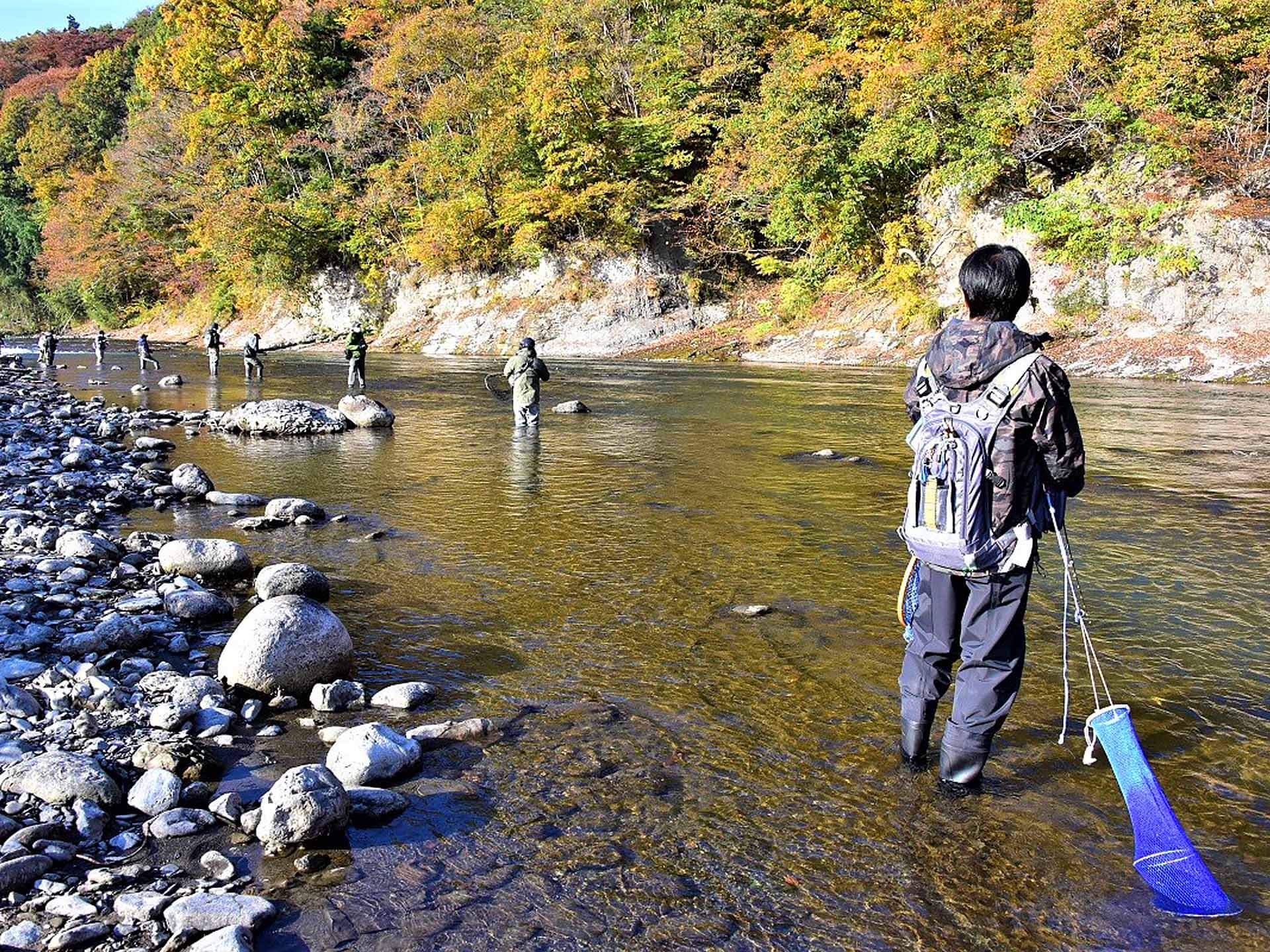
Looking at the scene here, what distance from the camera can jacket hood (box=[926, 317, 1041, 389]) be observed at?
344 cm

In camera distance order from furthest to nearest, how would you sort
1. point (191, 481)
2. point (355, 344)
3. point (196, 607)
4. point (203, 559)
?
1. point (355, 344)
2. point (191, 481)
3. point (203, 559)
4. point (196, 607)

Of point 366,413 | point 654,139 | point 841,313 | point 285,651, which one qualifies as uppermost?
point 654,139

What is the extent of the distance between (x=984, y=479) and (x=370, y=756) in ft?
10.2

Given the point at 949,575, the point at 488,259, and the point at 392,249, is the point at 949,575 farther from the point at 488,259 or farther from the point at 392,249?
the point at 392,249

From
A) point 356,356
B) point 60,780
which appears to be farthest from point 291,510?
point 356,356

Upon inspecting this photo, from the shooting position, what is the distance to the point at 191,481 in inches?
411

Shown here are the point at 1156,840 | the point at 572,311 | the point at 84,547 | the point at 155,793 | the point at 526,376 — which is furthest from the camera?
the point at 572,311

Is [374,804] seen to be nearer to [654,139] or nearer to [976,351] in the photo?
[976,351]

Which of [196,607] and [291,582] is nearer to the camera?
[196,607]

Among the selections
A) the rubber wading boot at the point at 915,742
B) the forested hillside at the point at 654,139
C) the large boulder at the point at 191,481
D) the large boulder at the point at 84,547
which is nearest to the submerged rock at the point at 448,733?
the rubber wading boot at the point at 915,742

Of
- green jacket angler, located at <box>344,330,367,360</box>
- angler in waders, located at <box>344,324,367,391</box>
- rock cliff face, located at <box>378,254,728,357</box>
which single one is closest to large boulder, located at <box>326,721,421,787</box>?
angler in waders, located at <box>344,324,367,391</box>

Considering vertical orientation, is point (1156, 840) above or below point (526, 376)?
below

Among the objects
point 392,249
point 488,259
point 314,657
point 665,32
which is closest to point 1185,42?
point 665,32

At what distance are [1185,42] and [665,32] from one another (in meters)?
27.3
